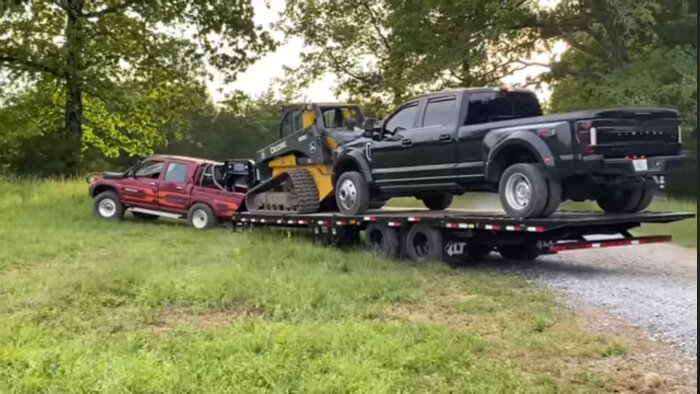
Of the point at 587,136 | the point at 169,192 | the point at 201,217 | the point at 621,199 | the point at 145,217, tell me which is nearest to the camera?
the point at 587,136

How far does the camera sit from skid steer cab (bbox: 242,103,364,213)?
1353cm

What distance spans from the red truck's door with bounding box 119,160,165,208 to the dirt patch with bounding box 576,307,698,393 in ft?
43.1

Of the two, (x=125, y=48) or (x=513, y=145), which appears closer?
(x=513, y=145)

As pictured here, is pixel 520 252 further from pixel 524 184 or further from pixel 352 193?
pixel 352 193

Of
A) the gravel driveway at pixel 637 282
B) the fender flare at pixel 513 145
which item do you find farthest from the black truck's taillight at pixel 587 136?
the gravel driveway at pixel 637 282

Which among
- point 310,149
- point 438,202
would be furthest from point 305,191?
point 438,202

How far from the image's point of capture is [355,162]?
12.4m

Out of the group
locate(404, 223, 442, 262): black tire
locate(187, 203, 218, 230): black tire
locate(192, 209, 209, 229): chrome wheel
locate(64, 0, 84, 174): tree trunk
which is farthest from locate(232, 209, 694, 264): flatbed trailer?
locate(64, 0, 84, 174): tree trunk

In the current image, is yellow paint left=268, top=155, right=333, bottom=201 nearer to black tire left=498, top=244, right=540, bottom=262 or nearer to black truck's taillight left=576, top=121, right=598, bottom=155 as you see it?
black tire left=498, top=244, right=540, bottom=262

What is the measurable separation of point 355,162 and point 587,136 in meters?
4.65

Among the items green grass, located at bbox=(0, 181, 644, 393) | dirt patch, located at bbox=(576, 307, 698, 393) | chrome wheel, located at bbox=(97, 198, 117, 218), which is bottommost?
dirt patch, located at bbox=(576, 307, 698, 393)

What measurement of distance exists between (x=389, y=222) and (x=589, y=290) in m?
3.53

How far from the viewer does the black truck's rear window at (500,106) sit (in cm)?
1059

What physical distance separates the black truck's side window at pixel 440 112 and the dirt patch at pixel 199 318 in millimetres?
4549
